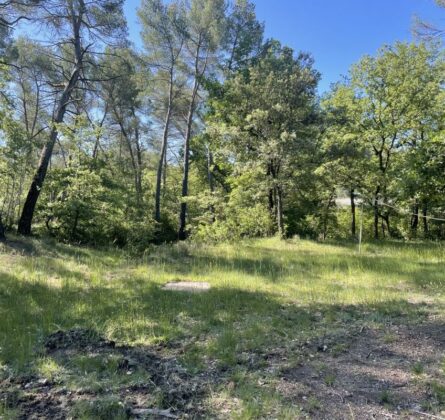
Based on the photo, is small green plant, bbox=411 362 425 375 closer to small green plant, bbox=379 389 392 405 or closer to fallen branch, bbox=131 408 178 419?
small green plant, bbox=379 389 392 405

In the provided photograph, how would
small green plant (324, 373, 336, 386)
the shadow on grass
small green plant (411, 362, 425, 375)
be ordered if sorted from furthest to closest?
the shadow on grass
small green plant (411, 362, 425, 375)
small green plant (324, 373, 336, 386)

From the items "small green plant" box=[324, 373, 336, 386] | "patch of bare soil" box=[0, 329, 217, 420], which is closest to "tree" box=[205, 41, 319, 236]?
"small green plant" box=[324, 373, 336, 386]

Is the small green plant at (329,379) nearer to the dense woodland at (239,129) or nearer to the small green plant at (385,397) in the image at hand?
the small green plant at (385,397)

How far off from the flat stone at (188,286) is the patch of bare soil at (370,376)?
8.92 feet

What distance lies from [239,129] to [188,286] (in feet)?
20.5

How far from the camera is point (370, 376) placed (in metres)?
2.77

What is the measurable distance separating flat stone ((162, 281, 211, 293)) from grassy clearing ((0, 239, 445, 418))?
22 centimetres

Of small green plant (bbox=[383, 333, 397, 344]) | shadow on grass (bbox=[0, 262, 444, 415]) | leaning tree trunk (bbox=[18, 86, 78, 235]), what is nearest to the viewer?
shadow on grass (bbox=[0, 262, 444, 415])

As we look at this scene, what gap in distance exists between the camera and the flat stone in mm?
5762

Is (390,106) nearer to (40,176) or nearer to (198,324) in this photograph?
(198,324)

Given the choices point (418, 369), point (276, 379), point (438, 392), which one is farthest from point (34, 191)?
point (438, 392)

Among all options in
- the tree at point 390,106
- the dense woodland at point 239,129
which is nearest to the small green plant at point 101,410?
the dense woodland at point 239,129

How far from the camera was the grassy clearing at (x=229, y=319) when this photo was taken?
255cm

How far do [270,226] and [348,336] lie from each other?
29.1 ft
